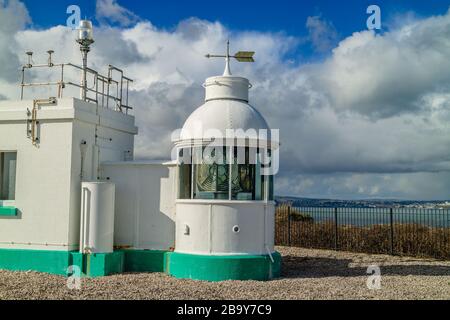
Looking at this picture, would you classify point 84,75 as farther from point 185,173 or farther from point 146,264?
point 146,264

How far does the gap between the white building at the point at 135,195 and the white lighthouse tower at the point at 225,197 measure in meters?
0.03

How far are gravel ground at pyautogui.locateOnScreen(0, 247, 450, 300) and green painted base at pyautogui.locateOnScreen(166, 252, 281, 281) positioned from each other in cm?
38

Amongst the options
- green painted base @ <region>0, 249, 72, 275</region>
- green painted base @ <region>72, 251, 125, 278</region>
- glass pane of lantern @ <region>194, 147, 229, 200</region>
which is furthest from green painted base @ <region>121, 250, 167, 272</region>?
glass pane of lantern @ <region>194, 147, 229, 200</region>

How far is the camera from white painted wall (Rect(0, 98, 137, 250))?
1364cm

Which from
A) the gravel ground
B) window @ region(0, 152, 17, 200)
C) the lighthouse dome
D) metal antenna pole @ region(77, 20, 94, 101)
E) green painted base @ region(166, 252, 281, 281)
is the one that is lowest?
the gravel ground

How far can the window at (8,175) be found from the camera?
571 inches

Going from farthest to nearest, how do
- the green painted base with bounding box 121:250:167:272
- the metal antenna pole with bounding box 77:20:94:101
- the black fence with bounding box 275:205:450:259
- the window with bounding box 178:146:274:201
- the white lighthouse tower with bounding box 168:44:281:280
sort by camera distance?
1. the black fence with bounding box 275:205:450:259
2. the metal antenna pole with bounding box 77:20:94:101
3. the green painted base with bounding box 121:250:167:272
4. the window with bounding box 178:146:274:201
5. the white lighthouse tower with bounding box 168:44:281:280

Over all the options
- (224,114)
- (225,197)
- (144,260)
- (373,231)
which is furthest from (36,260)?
(373,231)

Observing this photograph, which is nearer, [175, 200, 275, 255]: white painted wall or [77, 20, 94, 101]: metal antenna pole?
[175, 200, 275, 255]: white painted wall

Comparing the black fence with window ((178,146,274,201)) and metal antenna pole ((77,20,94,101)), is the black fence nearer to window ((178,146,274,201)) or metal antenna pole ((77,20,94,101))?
window ((178,146,274,201))

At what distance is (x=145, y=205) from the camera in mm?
14258

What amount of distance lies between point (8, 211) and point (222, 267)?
228 inches
